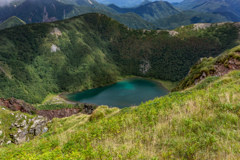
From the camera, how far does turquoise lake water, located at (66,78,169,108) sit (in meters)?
118

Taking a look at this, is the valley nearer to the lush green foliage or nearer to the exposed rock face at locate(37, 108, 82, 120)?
the lush green foliage

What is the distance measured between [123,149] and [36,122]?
6408cm

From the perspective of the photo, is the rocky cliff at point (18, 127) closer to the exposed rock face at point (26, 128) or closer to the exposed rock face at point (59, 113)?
the exposed rock face at point (26, 128)

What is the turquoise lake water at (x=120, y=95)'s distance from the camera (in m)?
118

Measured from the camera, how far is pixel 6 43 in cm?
15275

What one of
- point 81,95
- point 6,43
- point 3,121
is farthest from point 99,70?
point 3,121

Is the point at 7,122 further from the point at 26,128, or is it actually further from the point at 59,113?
the point at 59,113

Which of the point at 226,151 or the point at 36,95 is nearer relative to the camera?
the point at 226,151

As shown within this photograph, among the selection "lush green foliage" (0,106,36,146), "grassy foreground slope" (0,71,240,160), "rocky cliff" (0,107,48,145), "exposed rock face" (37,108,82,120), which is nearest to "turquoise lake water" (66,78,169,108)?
"exposed rock face" (37,108,82,120)

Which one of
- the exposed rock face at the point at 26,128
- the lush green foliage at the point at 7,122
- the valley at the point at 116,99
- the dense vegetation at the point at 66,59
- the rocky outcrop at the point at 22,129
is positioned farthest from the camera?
the dense vegetation at the point at 66,59

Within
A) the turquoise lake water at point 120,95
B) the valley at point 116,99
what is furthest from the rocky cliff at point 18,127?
the turquoise lake water at point 120,95

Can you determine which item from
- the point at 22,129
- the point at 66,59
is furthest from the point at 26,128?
the point at 66,59

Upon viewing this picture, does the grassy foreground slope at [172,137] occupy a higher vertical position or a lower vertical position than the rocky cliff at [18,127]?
higher

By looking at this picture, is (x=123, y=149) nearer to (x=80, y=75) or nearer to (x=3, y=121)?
(x=3, y=121)
